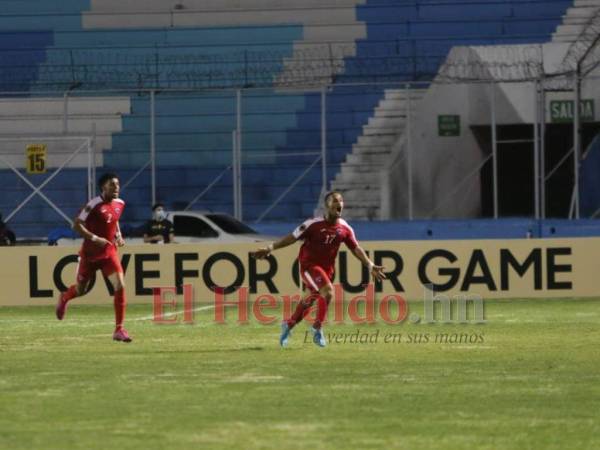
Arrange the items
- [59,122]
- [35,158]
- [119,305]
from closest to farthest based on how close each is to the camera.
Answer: [119,305] → [35,158] → [59,122]

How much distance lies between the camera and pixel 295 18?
38.9 meters

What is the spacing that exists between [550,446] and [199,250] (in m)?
18.0

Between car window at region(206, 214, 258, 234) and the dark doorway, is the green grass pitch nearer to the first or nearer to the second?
car window at region(206, 214, 258, 234)

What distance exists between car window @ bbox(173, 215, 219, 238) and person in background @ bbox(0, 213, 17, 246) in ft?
11.4

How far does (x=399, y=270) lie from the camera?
27641 mm

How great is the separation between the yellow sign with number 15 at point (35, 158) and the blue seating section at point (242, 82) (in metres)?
2.38

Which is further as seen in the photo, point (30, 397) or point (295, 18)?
point (295, 18)

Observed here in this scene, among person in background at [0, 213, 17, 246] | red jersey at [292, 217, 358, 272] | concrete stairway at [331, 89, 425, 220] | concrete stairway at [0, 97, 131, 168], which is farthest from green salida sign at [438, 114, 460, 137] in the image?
red jersey at [292, 217, 358, 272]

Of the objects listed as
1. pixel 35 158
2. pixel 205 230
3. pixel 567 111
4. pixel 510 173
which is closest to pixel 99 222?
pixel 35 158

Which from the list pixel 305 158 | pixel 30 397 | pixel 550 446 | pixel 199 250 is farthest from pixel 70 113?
pixel 550 446

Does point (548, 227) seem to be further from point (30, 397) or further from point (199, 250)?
point (30, 397)

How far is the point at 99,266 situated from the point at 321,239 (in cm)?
287

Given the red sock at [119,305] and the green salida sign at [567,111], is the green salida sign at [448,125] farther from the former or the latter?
the red sock at [119,305]

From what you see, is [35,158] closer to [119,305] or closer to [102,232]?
[102,232]
